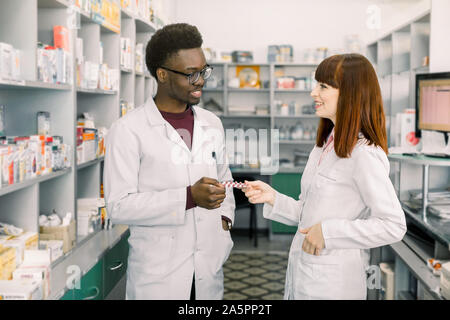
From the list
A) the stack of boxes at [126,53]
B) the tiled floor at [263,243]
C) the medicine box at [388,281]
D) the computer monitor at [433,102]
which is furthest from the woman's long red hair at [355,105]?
the tiled floor at [263,243]

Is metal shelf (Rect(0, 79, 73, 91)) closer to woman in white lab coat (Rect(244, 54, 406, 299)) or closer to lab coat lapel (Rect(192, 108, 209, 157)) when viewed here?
lab coat lapel (Rect(192, 108, 209, 157))

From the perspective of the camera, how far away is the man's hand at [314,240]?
148 centimetres

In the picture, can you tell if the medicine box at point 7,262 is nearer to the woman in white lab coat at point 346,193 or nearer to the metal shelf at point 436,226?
the woman in white lab coat at point 346,193

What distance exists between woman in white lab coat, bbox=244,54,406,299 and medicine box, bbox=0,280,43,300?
35.3 inches

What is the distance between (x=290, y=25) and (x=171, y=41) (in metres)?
5.29

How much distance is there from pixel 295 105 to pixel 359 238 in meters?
5.33

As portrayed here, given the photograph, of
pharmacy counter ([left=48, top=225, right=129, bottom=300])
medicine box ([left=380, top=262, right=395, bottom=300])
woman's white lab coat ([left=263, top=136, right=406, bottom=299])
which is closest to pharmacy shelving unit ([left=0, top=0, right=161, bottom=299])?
pharmacy counter ([left=48, top=225, right=129, bottom=300])

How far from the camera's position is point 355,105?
1479 mm

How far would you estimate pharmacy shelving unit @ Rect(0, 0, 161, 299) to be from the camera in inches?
85.8

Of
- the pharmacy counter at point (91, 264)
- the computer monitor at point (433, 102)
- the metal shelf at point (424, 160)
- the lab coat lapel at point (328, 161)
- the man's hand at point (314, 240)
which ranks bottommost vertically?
the pharmacy counter at point (91, 264)

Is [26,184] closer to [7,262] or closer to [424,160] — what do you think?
[7,262]

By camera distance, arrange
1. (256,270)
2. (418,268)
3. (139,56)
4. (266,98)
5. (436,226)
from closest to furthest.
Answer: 1. (436,226)
2. (418,268)
3. (139,56)
4. (256,270)
5. (266,98)

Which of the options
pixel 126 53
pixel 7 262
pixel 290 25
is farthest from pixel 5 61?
pixel 290 25
